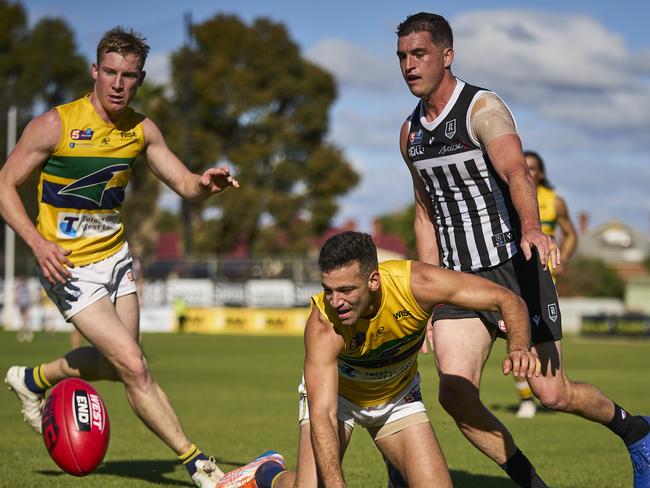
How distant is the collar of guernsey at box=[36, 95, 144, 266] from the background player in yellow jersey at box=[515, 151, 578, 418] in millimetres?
5203

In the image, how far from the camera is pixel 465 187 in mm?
6465

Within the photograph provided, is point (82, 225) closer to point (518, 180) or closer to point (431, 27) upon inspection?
point (431, 27)

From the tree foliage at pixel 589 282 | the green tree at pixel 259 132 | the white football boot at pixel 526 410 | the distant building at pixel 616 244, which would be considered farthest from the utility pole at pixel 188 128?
the distant building at pixel 616 244

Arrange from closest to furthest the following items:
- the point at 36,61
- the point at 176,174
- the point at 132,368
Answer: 1. the point at 132,368
2. the point at 176,174
3. the point at 36,61

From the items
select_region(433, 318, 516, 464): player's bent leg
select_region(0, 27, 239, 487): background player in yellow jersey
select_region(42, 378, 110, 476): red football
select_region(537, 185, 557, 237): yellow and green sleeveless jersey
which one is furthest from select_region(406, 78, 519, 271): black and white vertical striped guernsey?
select_region(537, 185, 557, 237): yellow and green sleeveless jersey

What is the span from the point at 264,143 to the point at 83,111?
1920 inches

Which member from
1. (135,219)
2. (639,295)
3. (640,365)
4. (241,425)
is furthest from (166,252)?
(241,425)

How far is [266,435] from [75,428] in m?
3.80

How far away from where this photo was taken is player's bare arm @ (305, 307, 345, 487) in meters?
5.25

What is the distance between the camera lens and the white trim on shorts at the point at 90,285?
288 inches

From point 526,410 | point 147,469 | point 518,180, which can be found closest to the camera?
point 518,180

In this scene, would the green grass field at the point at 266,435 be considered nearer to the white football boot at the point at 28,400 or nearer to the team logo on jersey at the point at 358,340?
the white football boot at the point at 28,400

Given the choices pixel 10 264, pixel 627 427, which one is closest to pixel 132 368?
pixel 627 427

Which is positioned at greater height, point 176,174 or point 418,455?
point 176,174
